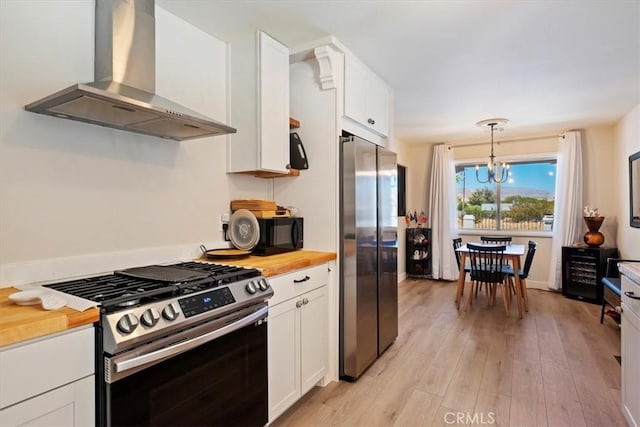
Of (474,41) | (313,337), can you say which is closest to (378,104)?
(474,41)

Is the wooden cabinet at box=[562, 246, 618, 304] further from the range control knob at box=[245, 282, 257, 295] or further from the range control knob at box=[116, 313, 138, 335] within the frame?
the range control knob at box=[116, 313, 138, 335]

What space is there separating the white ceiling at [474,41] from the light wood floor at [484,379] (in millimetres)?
2353

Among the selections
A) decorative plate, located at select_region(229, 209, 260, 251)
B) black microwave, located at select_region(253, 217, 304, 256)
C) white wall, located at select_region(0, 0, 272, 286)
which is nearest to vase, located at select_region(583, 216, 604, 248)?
black microwave, located at select_region(253, 217, 304, 256)

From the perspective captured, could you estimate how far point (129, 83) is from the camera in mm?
1641

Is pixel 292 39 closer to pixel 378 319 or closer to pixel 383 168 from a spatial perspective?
pixel 383 168

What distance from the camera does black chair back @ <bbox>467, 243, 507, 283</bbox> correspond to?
12.9 feet

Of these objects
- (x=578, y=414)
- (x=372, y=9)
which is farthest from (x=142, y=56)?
(x=578, y=414)

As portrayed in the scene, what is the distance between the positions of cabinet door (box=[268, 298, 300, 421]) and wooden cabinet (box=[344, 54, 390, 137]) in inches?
56.3

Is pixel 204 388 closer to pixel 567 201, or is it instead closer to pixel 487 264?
pixel 487 264

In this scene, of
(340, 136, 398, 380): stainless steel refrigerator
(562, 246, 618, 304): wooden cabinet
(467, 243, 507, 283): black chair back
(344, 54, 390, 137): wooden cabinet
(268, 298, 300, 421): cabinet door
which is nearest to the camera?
(268, 298, 300, 421): cabinet door

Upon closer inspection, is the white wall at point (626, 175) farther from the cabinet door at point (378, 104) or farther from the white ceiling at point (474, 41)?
the cabinet door at point (378, 104)

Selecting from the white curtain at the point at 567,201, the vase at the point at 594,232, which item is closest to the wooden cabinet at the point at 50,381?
the vase at the point at 594,232

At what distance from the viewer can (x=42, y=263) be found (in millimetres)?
1495

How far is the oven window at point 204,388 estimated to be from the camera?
117 cm
